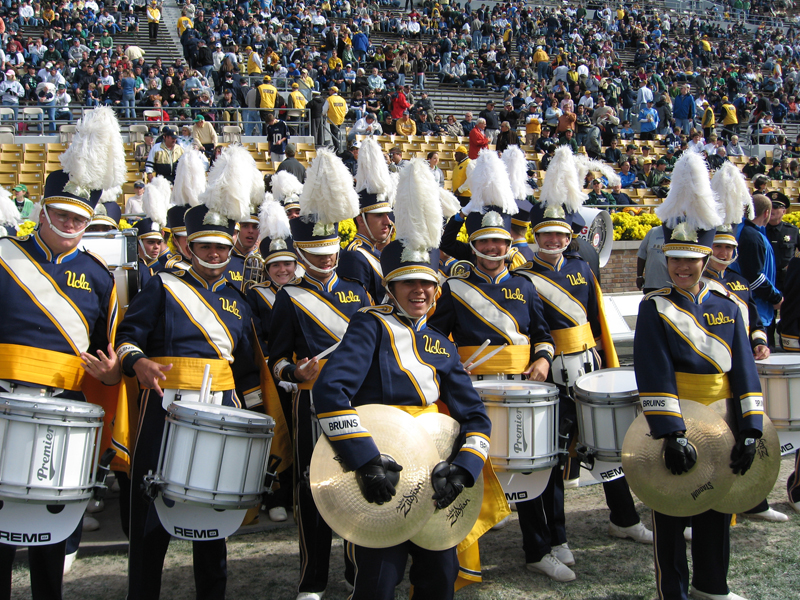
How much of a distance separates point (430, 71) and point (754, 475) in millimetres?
22773

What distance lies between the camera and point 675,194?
4289 mm

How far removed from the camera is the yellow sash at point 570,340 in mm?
4781

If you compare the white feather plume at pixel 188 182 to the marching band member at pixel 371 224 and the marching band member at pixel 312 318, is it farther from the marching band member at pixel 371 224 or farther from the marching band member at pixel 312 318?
the marching band member at pixel 371 224

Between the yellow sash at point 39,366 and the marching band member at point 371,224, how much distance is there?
6.40 ft

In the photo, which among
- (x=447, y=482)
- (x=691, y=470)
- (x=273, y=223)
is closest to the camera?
(x=447, y=482)

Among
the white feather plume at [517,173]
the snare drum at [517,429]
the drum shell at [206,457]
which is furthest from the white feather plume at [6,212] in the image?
the snare drum at [517,429]

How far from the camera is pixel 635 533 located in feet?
15.4

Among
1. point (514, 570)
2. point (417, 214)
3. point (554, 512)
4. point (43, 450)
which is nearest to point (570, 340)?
point (554, 512)

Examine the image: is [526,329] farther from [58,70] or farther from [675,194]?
[58,70]

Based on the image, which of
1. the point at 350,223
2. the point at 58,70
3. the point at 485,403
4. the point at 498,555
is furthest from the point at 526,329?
the point at 58,70

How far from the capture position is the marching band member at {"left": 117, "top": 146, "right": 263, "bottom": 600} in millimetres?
3570

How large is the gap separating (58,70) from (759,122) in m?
18.4

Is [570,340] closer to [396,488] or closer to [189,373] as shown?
[396,488]

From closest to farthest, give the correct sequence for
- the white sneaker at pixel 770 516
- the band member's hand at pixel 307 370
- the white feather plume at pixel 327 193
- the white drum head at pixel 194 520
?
the white drum head at pixel 194 520
the band member's hand at pixel 307 370
the white feather plume at pixel 327 193
the white sneaker at pixel 770 516
